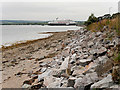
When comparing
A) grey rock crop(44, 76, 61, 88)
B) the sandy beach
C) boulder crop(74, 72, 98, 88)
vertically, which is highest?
boulder crop(74, 72, 98, 88)

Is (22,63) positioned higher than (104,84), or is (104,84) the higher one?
(104,84)

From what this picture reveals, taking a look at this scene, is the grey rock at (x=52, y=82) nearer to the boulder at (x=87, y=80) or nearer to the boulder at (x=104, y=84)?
the boulder at (x=87, y=80)

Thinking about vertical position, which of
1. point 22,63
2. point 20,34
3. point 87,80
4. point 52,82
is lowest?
point 22,63

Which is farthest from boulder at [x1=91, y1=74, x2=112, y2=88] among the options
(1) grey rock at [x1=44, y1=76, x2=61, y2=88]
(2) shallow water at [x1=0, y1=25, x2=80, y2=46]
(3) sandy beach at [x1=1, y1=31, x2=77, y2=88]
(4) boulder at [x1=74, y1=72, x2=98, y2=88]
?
(2) shallow water at [x1=0, y1=25, x2=80, y2=46]

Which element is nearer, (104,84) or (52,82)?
(104,84)

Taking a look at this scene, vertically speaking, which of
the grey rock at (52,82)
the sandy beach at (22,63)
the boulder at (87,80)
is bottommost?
the sandy beach at (22,63)

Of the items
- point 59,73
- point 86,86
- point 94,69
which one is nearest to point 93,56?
point 94,69

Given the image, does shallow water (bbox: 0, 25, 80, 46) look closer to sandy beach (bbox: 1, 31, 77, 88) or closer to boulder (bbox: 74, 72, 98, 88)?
sandy beach (bbox: 1, 31, 77, 88)

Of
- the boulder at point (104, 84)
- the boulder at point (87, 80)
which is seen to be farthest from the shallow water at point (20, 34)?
the boulder at point (104, 84)

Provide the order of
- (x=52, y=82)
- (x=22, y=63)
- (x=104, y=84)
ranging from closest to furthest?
(x=104, y=84), (x=52, y=82), (x=22, y=63)

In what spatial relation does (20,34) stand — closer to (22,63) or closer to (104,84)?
(22,63)

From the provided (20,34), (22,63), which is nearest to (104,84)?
(22,63)

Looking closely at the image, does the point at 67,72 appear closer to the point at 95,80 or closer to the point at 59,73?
the point at 59,73

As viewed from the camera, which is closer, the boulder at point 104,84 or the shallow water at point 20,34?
the boulder at point 104,84
